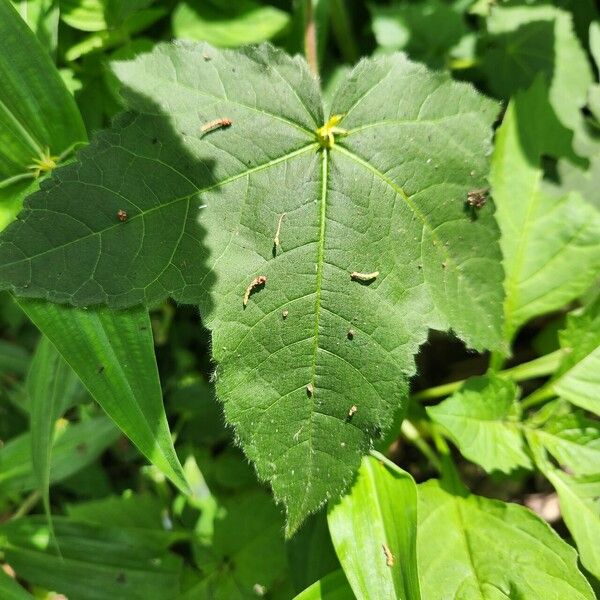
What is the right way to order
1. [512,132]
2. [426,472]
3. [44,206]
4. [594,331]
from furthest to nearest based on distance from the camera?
[426,472] < [512,132] < [594,331] < [44,206]

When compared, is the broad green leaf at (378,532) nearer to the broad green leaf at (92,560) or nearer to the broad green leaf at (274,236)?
the broad green leaf at (274,236)

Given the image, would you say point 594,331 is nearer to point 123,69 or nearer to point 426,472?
point 426,472

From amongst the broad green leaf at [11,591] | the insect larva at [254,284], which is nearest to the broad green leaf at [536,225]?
the insect larva at [254,284]

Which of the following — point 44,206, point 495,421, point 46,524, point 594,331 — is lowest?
point 46,524

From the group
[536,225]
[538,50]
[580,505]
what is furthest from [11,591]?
[538,50]

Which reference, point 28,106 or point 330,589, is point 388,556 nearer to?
point 330,589

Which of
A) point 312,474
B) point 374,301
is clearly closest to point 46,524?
point 312,474
